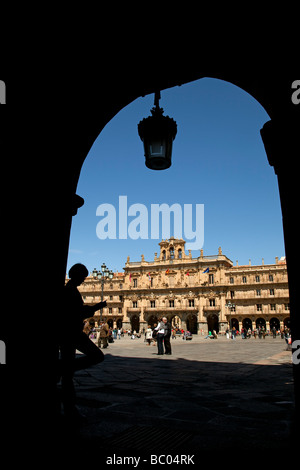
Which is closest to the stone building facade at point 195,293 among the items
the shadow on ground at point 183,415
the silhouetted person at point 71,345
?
the shadow on ground at point 183,415

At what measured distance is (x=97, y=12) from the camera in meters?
2.22

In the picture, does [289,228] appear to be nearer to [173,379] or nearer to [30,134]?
[30,134]

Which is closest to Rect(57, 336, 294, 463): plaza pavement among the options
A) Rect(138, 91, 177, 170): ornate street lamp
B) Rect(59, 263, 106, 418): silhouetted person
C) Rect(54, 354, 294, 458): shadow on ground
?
Rect(54, 354, 294, 458): shadow on ground

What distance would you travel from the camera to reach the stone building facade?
46438mm

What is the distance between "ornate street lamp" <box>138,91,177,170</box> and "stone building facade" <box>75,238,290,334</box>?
4469 cm

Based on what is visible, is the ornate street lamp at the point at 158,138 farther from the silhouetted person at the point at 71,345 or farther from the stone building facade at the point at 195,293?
the stone building facade at the point at 195,293

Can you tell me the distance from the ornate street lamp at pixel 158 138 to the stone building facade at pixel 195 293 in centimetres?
4469

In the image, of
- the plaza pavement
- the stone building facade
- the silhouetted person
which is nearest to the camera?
the plaza pavement

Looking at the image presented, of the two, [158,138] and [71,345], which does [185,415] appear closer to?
[71,345]

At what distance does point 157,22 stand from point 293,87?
114 cm

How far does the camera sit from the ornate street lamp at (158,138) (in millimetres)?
2762

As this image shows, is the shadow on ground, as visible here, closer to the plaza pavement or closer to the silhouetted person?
the plaza pavement

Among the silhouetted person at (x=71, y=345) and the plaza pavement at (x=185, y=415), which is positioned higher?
the silhouetted person at (x=71, y=345)
